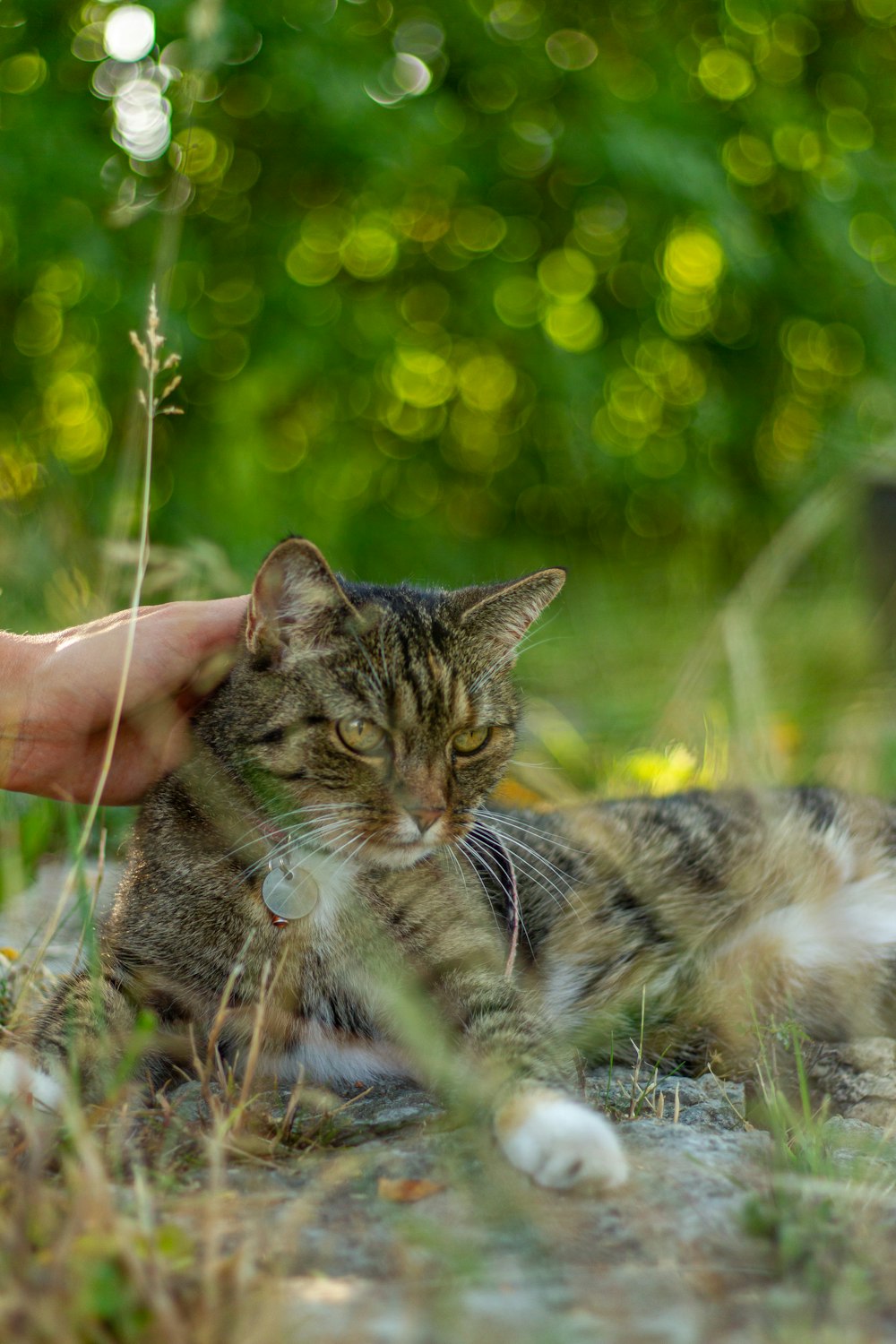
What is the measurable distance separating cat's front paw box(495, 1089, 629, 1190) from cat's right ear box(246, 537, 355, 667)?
950 millimetres

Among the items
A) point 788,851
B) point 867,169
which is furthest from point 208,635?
point 867,169

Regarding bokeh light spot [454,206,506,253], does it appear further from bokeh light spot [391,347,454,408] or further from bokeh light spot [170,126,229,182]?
bokeh light spot [170,126,229,182]

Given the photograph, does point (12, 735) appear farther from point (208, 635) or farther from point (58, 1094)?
point (58, 1094)

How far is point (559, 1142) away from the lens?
145 cm

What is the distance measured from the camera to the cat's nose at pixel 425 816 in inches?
81.0

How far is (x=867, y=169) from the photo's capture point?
5.58 meters

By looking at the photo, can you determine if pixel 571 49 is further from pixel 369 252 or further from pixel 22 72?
pixel 22 72

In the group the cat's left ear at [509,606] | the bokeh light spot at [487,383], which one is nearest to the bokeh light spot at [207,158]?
Answer: the bokeh light spot at [487,383]

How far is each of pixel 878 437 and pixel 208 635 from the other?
3.24m

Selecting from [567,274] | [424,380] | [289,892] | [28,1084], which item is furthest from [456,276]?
[28,1084]

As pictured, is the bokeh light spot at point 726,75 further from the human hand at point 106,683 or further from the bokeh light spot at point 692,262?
the human hand at point 106,683

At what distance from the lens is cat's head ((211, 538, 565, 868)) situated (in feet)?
6.78

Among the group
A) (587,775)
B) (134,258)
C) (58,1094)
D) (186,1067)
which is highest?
(134,258)

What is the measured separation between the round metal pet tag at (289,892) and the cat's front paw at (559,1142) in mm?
570
